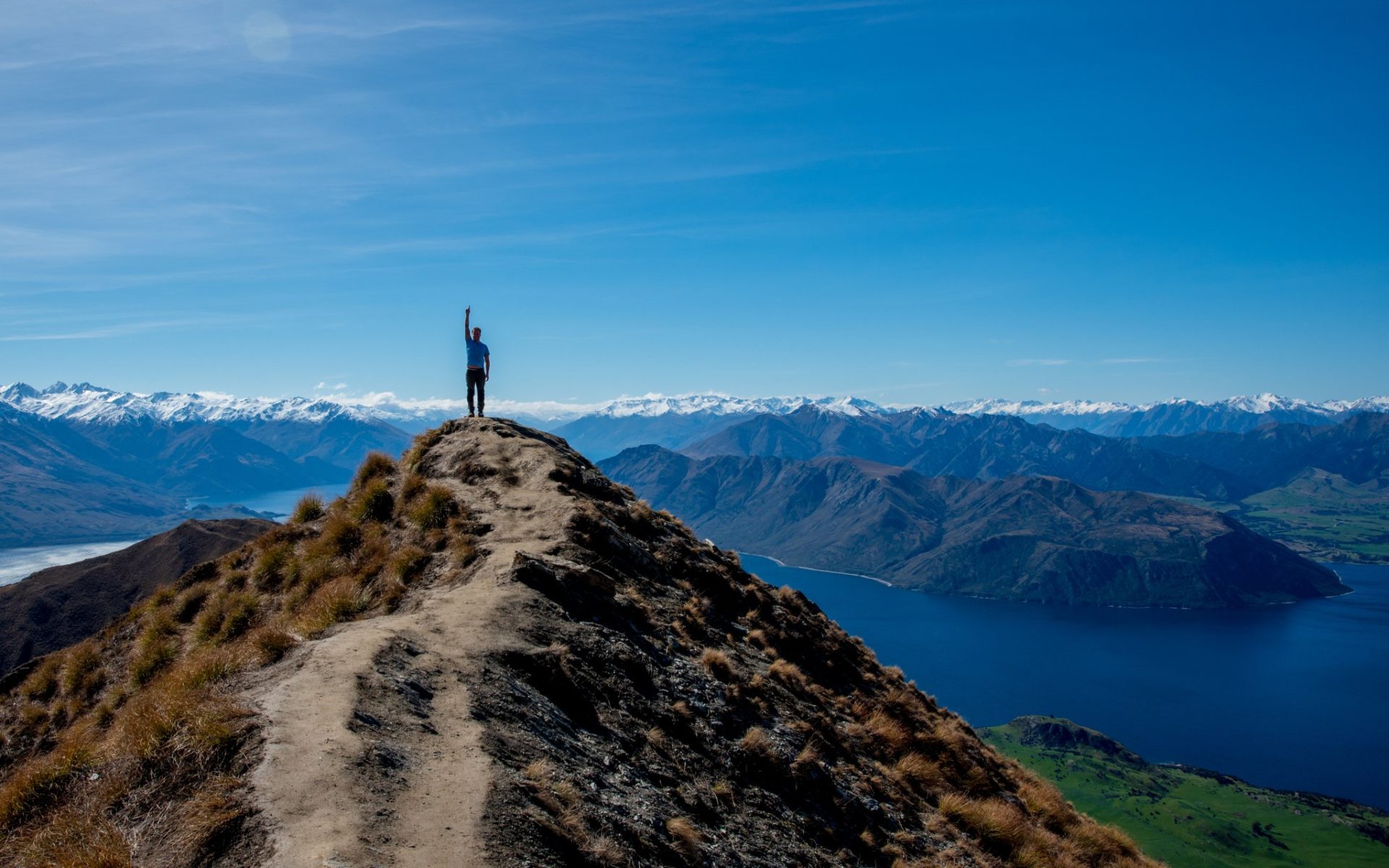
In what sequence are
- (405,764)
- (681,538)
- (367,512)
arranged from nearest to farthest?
(405,764), (367,512), (681,538)

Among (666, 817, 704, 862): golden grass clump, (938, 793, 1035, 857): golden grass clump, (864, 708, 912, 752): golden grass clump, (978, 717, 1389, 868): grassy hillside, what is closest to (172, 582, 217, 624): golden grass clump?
(666, 817, 704, 862): golden grass clump

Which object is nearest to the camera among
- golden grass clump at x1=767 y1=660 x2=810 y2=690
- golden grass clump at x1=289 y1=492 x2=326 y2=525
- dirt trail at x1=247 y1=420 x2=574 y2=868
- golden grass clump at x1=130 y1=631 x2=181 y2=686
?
dirt trail at x1=247 y1=420 x2=574 y2=868

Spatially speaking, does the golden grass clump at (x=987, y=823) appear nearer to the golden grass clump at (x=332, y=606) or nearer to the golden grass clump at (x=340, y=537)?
the golden grass clump at (x=332, y=606)

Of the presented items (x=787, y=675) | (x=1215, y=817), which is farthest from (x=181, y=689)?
(x=1215, y=817)

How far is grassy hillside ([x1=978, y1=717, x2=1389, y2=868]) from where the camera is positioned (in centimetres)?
Answer: 14862

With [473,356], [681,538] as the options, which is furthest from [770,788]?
[473,356]

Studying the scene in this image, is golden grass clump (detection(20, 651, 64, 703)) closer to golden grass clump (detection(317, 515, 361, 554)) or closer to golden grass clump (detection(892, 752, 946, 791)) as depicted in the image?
golden grass clump (detection(317, 515, 361, 554))

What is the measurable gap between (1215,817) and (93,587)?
223211 mm

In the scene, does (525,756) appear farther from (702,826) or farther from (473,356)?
(473,356)

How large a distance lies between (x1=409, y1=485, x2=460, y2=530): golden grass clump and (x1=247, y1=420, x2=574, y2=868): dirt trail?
4367 millimetres

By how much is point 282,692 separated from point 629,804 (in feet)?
18.3

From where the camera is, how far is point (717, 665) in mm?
18391

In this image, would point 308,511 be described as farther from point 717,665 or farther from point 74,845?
point 74,845

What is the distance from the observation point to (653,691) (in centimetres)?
1573
